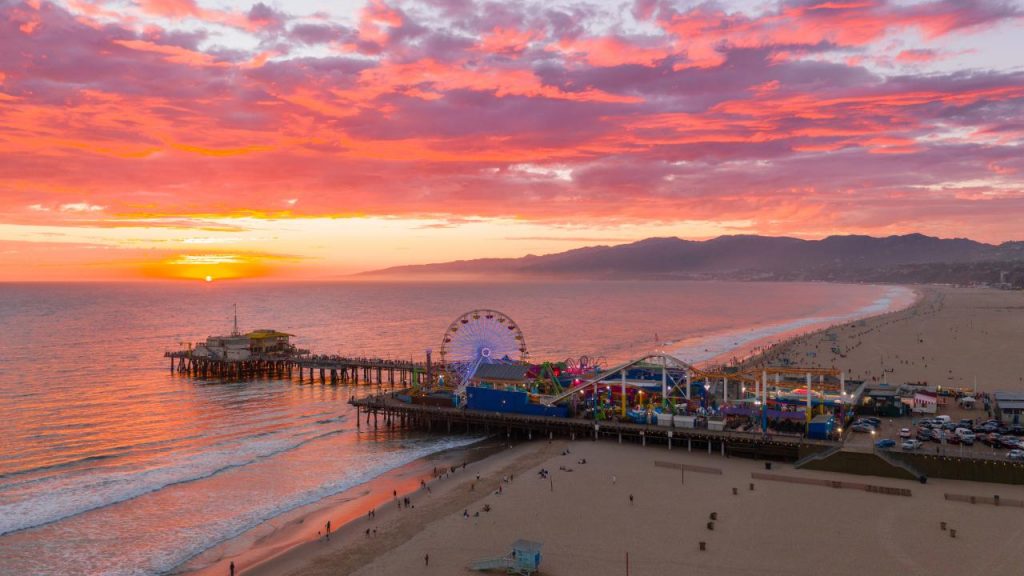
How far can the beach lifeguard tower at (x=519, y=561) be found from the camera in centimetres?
2911

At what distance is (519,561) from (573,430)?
2818 centimetres

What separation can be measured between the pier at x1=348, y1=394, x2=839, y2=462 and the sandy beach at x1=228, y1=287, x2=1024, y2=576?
4.69ft

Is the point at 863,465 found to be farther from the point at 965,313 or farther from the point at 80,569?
the point at 965,313

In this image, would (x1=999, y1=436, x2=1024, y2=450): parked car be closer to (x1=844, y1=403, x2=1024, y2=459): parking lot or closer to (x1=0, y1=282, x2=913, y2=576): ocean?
(x1=844, y1=403, x2=1024, y2=459): parking lot

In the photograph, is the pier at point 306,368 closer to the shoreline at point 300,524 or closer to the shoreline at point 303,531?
the shoreline at point 300,524

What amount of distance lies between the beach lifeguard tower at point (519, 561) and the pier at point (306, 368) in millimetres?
55444

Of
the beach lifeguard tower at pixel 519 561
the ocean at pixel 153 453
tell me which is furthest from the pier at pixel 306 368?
the beach lifeguard tower at pixel 519 561

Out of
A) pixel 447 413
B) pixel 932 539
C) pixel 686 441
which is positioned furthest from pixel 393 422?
pixel 932 539

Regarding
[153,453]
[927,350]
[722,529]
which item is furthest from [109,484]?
[927,350]

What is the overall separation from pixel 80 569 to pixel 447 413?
111 ft

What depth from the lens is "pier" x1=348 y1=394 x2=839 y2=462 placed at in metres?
47.5

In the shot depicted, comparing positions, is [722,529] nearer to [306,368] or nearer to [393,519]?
[393,519]

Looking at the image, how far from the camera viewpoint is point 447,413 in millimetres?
62625

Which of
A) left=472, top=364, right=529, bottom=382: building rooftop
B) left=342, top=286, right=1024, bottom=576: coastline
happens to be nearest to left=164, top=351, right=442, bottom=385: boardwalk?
left=472, top=364, right=529, bottom=382: building rooftop
